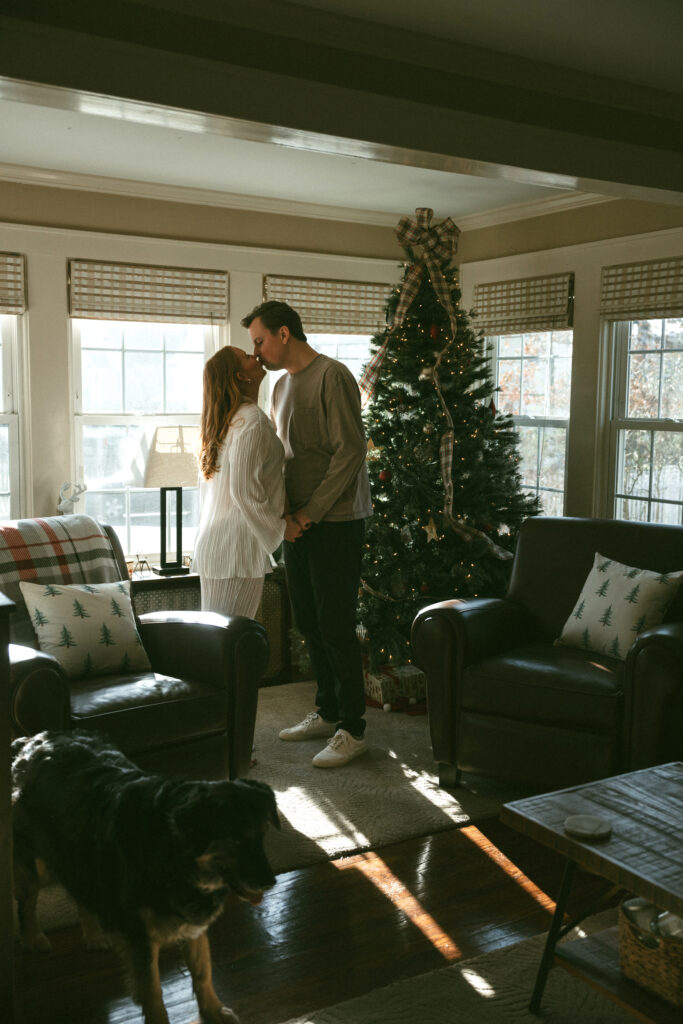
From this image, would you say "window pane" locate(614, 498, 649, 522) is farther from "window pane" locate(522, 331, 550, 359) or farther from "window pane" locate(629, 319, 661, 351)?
"window pane" locate(522, 331, 550, 359)

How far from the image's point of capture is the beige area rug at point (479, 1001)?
2.08 metres

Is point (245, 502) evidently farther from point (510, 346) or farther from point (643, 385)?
point (510, 346)

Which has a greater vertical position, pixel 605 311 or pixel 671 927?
pixel 605 311

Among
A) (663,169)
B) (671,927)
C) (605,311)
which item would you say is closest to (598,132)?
(663,169)

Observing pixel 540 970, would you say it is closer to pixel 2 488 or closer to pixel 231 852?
pixel 231 852

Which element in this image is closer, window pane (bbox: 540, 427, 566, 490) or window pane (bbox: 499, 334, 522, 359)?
window pane (bbox: 540, 427, 566, 490)

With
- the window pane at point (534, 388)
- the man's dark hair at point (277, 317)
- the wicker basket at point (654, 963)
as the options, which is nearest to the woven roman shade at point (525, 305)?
the window pane at point (534, 388)

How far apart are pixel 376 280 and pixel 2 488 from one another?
2500 mm

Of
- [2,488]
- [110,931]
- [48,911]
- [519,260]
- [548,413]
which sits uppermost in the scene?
[519,260]

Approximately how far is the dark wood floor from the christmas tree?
1568 millimetres

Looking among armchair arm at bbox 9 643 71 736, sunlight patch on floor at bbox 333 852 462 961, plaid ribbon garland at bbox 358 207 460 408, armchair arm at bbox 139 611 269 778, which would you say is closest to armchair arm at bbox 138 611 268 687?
armchair arm at bbox 139 611 269 778

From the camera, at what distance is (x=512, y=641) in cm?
359

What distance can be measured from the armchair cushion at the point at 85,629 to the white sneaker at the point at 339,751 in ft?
2.60

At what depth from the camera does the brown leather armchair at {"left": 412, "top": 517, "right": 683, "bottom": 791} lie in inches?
114
